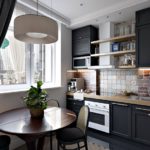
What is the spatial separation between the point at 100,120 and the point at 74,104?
2.64ft

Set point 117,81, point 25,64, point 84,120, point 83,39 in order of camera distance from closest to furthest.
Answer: point 84,120, point 25,64, point 117,81, point 83,39

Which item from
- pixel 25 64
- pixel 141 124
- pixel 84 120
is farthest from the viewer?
pixel 25 64

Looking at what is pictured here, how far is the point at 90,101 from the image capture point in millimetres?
3307

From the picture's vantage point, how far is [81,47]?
386cm

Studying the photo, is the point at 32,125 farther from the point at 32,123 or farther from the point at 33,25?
the point at 33,25

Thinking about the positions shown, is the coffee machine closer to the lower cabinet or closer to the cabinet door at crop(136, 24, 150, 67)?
the lower cabinet

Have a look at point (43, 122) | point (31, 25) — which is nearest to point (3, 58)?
point (31, 25)

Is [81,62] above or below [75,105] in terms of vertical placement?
above

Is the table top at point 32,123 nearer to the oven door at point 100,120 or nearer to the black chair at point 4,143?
the black chair at point 4,143

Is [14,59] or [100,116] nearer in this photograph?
[14,59]

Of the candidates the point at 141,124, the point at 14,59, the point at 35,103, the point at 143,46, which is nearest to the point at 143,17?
the point at 143,46

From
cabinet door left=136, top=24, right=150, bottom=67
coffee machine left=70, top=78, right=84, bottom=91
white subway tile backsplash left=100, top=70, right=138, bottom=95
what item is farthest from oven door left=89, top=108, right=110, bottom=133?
cabinet door left=136, top=24, right=150, bottom=67

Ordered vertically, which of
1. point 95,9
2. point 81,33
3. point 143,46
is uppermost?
point 95,9

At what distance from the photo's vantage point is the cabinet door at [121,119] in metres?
2.80
